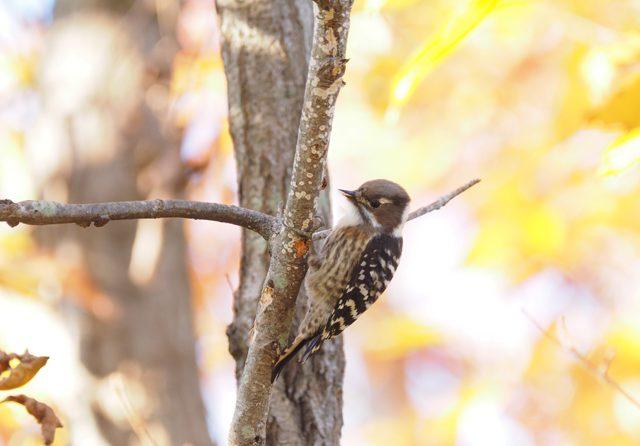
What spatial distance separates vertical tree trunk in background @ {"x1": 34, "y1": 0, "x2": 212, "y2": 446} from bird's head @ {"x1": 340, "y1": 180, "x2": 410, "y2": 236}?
5.90 feet

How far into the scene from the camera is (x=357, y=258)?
4.58 m

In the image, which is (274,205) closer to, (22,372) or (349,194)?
(349,194)

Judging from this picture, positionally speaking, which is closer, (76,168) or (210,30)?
(76,168)

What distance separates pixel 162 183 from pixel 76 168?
669 mm

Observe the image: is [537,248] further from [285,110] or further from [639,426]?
[285,110]

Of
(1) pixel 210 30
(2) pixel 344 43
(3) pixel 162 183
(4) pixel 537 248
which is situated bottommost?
(2) pixel 344 43

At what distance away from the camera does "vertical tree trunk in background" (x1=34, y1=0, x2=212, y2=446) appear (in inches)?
211

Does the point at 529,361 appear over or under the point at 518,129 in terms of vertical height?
under

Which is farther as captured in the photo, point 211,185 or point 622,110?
point 211,185

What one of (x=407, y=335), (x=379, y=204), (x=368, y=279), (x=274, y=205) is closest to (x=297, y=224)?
(x=274, y=205)

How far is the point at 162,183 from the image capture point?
5902 millimetres

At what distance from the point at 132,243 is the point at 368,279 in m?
2.31

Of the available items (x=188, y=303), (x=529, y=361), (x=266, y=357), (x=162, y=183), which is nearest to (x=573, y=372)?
(x=529, y=361)

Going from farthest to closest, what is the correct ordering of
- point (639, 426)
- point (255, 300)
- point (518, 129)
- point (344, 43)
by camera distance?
point (518, 129)
point (639, 426)
point (255, 300)
point (344, 43)
